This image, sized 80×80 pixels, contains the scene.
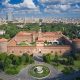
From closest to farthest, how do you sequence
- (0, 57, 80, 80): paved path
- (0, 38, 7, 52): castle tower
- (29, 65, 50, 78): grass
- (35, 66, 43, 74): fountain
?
(0, 57, 80, 80): paved path → (29, 65, 50, 78): grass → (35, 66, 43, 74): fountain → (0, 38, 7, 52): castle tower

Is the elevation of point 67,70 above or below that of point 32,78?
above

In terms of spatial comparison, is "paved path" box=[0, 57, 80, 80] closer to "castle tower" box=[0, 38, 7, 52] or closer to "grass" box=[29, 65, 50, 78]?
"grass" box=[29, 65, 50, 78]

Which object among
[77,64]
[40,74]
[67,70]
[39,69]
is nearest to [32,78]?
[40,74]

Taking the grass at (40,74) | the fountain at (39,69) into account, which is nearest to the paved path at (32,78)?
the grass at (40,74)

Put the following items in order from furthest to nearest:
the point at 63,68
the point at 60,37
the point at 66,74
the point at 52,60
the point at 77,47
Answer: the point at 60,37 → the point at 77,47 → the point at 52,60 → the point at 63,68 → the point at 66,74

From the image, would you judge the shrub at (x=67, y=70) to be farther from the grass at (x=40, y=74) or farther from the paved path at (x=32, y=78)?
the grass at (x=40, y=74)

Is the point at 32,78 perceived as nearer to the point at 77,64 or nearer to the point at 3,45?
the point at 77,64

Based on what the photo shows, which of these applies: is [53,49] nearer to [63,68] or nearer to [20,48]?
[20,48]

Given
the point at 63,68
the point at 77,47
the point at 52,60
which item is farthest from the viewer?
the point at 77,47

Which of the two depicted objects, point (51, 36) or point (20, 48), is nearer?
point (20, 48)

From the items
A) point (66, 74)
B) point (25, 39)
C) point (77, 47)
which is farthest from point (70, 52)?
point (25, 39)

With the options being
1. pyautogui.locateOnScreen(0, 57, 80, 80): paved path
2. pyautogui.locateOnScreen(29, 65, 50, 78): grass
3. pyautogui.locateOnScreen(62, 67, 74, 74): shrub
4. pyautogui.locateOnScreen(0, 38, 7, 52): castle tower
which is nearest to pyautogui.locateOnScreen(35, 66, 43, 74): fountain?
pyautogui.locateOnScreen(29, 65, 50, 78): grass
